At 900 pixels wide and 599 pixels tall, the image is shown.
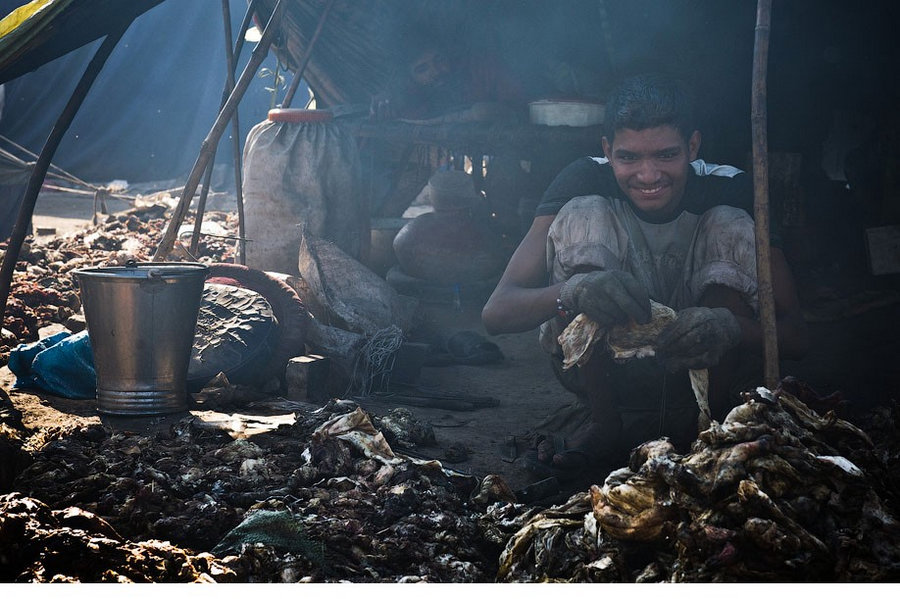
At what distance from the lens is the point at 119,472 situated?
9.69 ft

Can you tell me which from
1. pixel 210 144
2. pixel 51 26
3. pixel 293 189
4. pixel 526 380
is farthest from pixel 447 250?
pixel 51 26

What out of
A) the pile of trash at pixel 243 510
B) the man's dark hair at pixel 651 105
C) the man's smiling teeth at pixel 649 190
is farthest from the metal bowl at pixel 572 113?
the pile of trash at pixel 243 510

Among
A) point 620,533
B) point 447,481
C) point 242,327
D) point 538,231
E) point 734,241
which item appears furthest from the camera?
point 242,327

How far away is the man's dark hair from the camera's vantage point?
11.3 ft

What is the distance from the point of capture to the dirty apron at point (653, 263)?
134 inches

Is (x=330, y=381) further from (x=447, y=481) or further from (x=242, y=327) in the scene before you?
(x=447, y=481)

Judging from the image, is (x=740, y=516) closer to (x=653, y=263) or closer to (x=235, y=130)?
(x=653, y=263)

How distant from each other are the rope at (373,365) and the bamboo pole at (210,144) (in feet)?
3.84

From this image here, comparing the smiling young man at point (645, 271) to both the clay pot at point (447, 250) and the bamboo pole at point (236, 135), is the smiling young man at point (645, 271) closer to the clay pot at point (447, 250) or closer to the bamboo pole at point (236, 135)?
the clay pot at point (447, 250)

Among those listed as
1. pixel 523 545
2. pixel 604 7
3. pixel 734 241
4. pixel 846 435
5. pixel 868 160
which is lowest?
pixel 523 545

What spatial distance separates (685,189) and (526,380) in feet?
5.24

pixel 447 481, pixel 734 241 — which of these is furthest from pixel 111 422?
pixel 734 241

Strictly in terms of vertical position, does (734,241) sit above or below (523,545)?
above

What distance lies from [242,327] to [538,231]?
1.70m
